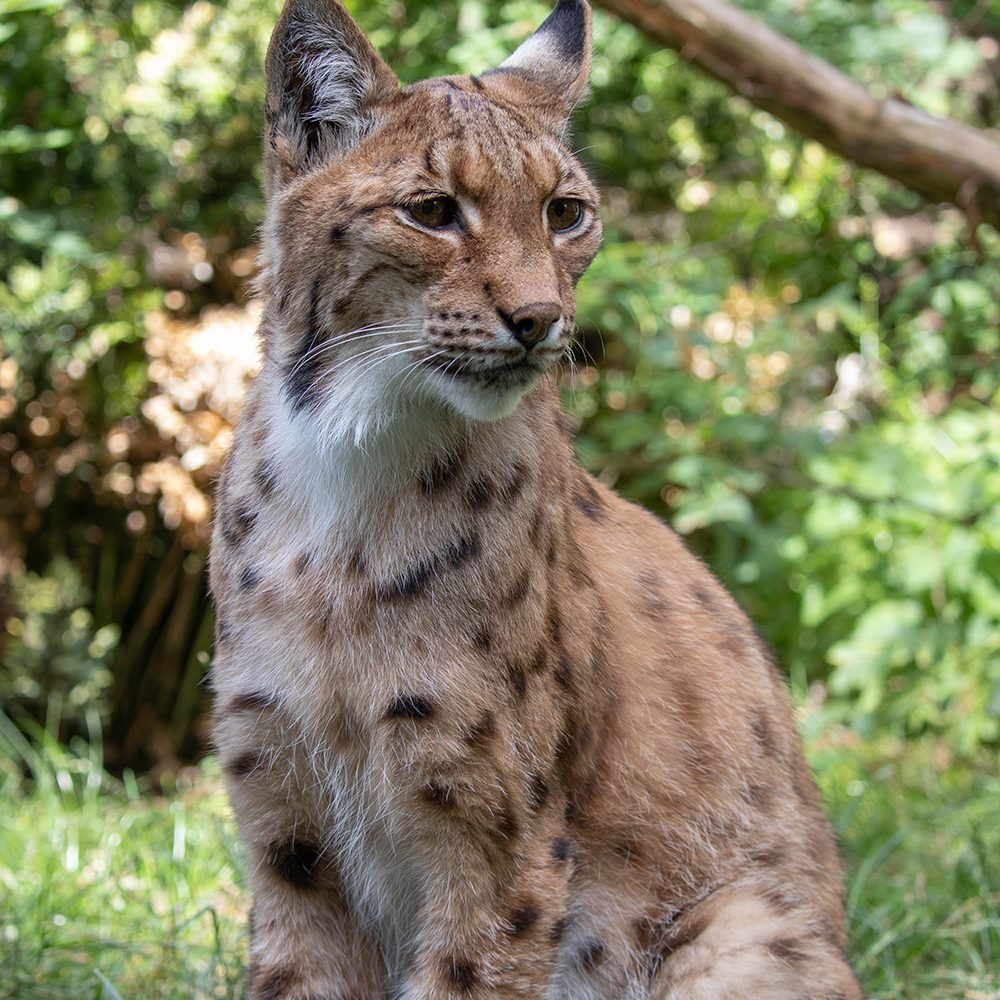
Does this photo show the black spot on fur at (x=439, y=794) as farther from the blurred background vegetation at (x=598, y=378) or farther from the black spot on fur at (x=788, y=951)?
the blurred background vegetation at (x=598, y=378)

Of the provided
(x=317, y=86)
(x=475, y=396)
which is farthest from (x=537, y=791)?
(x=317, y=86)

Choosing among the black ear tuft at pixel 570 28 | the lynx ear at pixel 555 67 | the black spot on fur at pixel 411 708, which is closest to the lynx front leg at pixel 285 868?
the black spot on fur at pixel 411 708

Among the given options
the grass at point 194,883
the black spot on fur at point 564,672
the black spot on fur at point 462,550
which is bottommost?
the grass at point 194,883

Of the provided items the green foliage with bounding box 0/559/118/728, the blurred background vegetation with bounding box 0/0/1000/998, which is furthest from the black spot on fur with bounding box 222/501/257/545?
the green foliage with bounding box 0/559/118/728

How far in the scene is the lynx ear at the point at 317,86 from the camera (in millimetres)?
3029

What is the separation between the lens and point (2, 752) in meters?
6.38

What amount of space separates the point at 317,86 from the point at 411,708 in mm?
1362

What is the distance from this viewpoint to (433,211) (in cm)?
289

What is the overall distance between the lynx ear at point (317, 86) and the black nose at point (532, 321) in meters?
0.64

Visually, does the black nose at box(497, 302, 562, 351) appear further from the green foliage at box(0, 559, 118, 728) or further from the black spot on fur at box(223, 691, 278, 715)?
the green foliage at box(0, 559, 118, 728)

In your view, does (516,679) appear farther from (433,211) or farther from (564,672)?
(433,211)

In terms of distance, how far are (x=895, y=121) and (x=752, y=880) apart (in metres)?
3.97

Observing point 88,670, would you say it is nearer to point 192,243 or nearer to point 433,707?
point 192,243

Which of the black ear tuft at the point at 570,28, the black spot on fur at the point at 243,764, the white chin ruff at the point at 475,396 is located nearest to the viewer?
the white chin ruff at the point at 475,396
